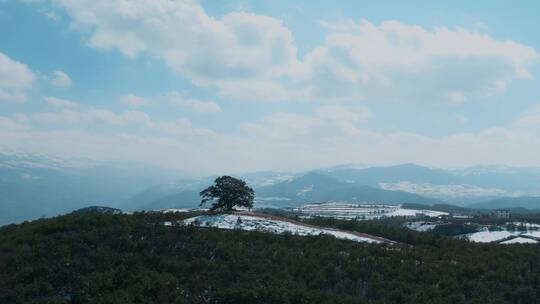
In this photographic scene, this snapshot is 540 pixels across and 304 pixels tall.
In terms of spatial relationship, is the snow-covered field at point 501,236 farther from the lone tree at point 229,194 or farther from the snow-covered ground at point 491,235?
the lone tree at point 229,194

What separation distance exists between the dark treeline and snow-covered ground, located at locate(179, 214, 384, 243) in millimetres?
2331

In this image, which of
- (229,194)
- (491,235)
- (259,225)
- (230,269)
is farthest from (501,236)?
(230,269)

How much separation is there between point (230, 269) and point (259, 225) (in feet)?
31.4

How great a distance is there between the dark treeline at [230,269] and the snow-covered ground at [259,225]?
7.65 ft

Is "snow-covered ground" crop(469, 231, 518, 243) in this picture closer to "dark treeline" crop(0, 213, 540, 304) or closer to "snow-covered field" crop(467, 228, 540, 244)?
"snow-covered field" crop(467, 228, 540, 244)

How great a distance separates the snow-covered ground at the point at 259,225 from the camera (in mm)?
32656

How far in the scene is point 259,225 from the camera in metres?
33.8

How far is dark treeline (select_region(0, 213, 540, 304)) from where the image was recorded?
21.7 metres

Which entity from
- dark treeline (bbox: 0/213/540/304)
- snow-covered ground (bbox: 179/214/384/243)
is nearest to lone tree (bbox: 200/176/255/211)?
snow-covered ground (bbox: 179/214/384/243)

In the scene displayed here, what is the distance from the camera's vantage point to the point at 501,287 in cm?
2431

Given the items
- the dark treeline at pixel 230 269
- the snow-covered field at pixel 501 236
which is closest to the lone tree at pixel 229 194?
the dark treeline at pixel 230 269

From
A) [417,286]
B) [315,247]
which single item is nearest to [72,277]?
[315,247]

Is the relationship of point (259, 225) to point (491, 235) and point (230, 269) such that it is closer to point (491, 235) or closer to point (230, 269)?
point (230, 269)

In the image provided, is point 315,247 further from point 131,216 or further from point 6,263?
point 6,263
